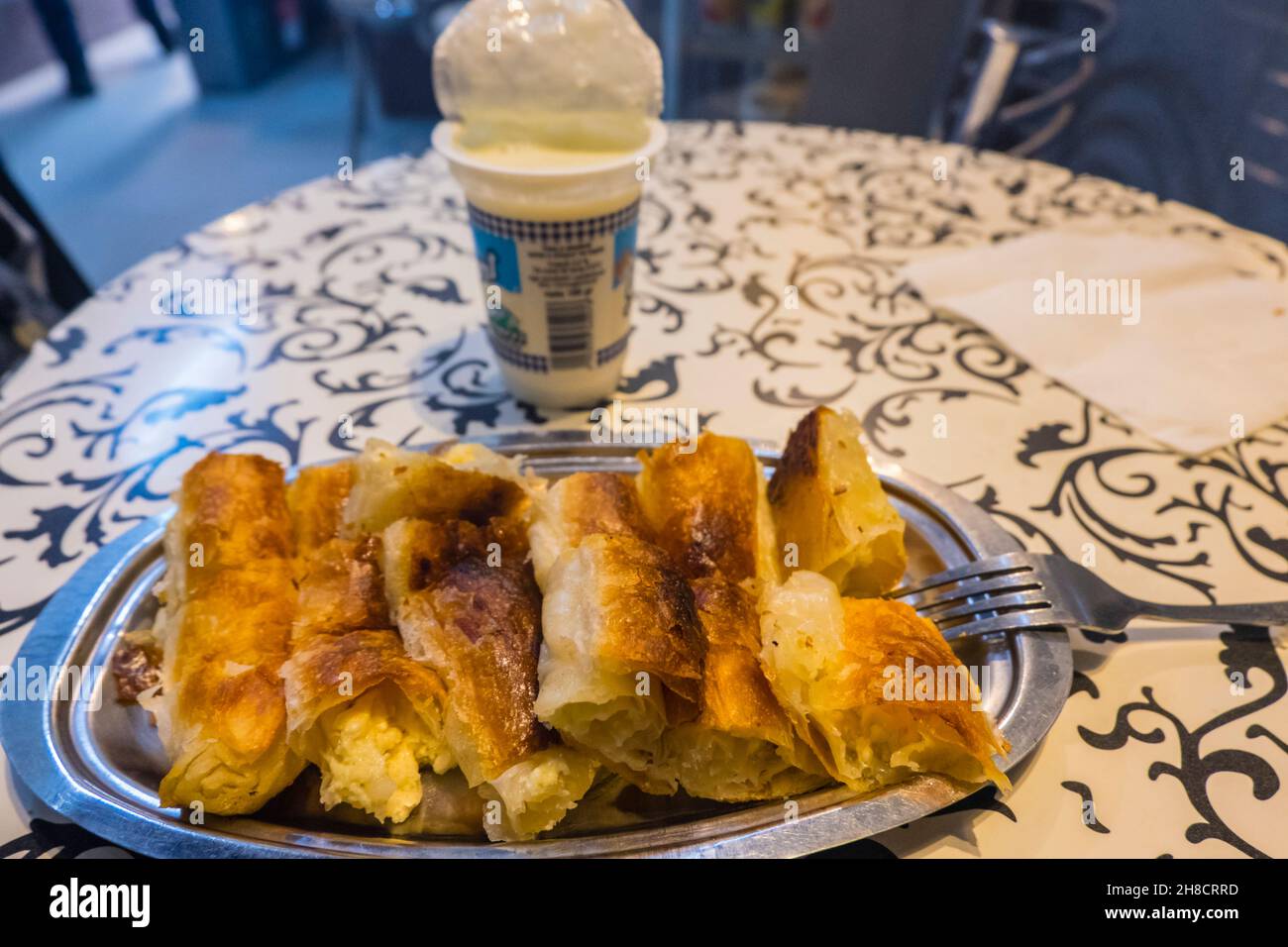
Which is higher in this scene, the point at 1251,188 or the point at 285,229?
the point at 285,229

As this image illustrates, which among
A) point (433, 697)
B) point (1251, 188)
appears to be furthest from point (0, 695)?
point (1251, 188)

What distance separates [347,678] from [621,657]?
240mm

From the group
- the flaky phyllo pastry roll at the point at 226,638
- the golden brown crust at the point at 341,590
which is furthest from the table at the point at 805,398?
the golden brown crust at the point at 341,590

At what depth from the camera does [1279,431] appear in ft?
4.09

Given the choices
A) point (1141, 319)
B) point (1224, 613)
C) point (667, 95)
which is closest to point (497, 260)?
point (1224, 613)

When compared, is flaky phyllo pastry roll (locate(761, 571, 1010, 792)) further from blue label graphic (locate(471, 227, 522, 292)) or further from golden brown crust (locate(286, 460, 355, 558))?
blue label graphic (locate(471, 227, 522, 292))

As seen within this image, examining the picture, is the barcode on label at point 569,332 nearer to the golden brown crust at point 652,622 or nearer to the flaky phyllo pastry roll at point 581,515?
the flaky phyllo pastry roll at point 581,515

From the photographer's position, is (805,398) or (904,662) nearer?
(904,662)

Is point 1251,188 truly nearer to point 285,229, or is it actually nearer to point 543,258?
point 543,258

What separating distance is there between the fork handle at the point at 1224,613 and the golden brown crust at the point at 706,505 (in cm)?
44

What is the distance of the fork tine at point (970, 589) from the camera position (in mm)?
856

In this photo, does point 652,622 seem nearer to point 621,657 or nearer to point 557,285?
point 621,657

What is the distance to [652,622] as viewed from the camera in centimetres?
67

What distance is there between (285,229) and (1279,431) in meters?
1.92
